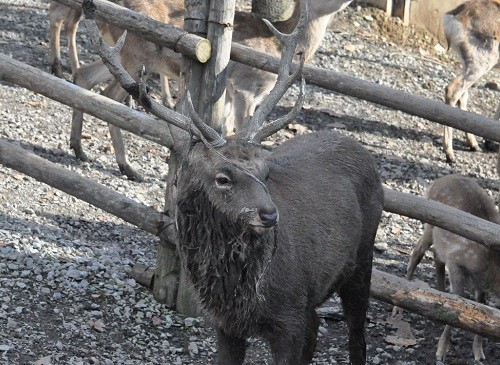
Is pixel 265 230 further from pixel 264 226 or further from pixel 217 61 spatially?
pixel 217 61

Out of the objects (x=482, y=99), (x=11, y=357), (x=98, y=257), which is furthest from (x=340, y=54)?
(x=11, y=357)

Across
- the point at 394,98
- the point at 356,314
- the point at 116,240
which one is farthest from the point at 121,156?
the point at 356,314

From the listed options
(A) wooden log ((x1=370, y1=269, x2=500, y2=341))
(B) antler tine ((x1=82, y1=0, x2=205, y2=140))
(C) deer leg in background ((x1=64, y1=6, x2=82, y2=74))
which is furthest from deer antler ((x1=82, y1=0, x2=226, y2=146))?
(C) deer leg in background ((x1=64, y1=6, x2=82, y2=74))

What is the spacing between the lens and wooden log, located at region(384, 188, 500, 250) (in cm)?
571

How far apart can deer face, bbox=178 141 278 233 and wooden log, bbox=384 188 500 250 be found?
5.68ft

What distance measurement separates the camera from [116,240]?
287 inches

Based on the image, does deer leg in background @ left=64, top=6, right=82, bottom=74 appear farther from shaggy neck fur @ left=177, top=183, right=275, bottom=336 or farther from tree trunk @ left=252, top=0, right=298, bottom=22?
shaggy neck fur @ left=177, top=183, right=275, bottom=336

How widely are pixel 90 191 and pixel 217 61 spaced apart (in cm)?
121

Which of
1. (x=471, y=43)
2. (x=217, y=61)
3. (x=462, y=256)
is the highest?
(x=471, y=43)

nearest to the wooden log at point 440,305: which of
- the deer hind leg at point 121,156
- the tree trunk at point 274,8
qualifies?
the deer hind leg at point 121,156

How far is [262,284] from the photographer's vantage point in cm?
470

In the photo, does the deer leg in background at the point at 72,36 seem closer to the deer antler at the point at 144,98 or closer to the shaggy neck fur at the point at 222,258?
the deer antler at the point at 144,98

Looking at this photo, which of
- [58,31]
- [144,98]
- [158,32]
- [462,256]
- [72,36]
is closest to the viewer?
[144,98]

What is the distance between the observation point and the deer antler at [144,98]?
4539mm
